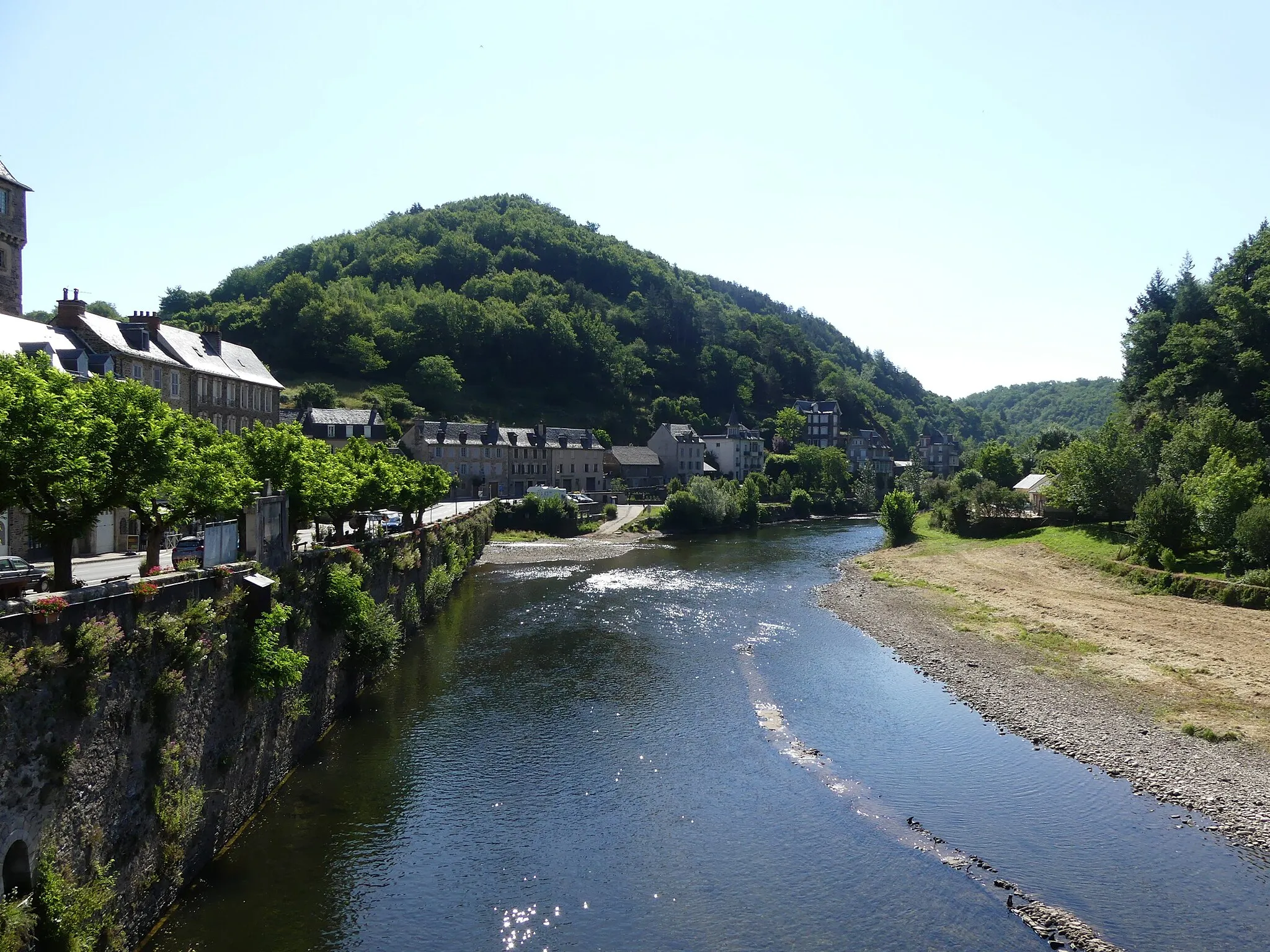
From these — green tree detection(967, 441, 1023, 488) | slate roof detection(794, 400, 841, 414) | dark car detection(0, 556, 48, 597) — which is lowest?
dark car detection(0, 556, 48, 597)

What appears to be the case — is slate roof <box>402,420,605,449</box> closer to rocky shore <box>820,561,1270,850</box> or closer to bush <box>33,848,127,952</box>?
rocky shore <box>820,561,1270,850</box>

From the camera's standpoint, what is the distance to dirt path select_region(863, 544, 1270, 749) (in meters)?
30.1

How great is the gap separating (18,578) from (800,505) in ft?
356

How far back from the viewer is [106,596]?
1556 centimetres

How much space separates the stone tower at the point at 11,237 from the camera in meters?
45.9

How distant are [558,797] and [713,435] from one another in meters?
127

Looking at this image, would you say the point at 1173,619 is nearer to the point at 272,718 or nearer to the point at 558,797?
the point at 558,797

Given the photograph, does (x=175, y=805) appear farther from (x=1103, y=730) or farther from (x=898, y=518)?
(x=898, y=518)

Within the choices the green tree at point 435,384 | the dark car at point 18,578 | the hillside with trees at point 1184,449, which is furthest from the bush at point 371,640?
the green tree at point 435,384

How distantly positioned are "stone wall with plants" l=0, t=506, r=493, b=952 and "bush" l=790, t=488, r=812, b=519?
10066 centimetres

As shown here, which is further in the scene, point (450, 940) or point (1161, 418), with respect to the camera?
point (1161, 418)

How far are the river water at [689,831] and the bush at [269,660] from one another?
12.9 ft

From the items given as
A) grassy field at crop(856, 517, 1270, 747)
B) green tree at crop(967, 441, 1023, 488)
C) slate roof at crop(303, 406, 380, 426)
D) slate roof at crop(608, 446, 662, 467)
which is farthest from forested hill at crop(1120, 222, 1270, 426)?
slate roof at crop(303, 406, 380, 426)

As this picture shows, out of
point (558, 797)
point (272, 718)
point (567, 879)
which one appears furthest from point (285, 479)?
point (567, 879)
